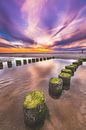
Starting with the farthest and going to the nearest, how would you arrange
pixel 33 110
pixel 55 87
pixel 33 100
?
1. pixel 55 87
2. pixel 33 100
3. pixel 33 110

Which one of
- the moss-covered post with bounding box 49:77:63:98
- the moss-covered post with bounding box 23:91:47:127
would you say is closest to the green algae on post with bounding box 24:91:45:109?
the moss-covered post with bounding box 23:91:47:127

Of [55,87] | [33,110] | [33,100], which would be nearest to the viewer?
[33,110]

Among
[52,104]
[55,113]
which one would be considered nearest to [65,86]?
[52,104]

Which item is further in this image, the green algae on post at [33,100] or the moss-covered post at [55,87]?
the moss-covered post at [55,87]

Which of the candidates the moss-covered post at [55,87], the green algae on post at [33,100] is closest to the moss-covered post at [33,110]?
the green algae on post at [33,100]

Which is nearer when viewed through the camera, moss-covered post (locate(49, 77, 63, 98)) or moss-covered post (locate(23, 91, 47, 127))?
moss-covered post (locate(23, 91, 47, 127))

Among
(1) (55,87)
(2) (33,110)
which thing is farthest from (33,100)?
(1) (55,87)

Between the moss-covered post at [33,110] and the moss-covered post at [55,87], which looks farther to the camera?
the moss-covered post at [55,87]

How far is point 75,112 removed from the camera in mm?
3535

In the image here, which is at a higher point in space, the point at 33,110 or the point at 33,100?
the point at 33,100

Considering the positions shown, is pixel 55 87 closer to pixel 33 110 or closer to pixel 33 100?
pixel 33 100

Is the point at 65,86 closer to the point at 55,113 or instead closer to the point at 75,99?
the point at 75,99

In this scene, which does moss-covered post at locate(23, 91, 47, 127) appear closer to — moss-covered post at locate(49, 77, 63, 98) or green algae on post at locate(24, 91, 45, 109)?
green algae on post at locate(24, 91, 45, 109)

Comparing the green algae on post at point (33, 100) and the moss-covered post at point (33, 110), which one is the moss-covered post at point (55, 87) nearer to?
the green algae on post at point (33, 100)
